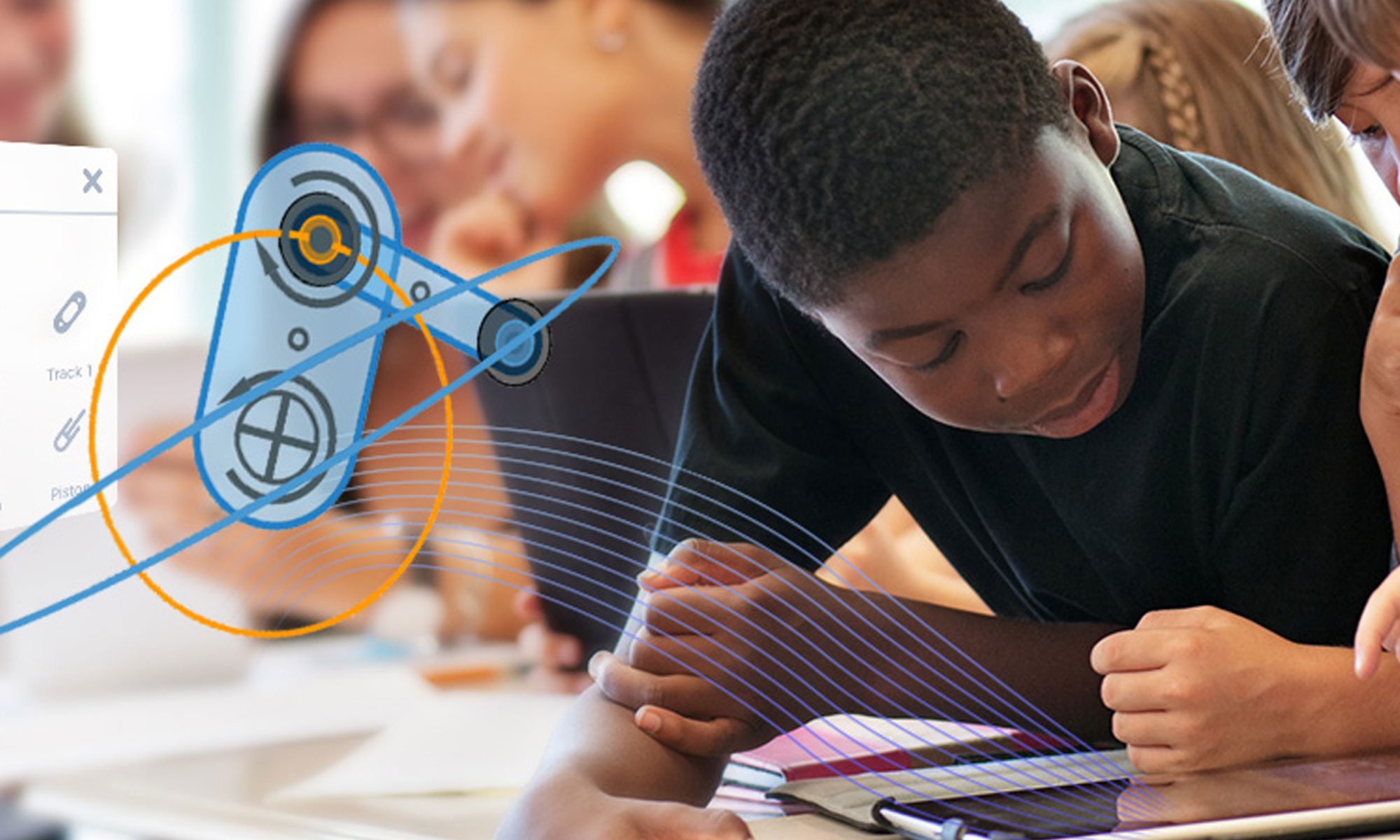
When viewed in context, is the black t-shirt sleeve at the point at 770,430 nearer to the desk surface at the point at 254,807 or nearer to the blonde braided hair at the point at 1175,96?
A: the desk surface at the point at 254,807

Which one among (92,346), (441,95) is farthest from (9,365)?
(441,95)

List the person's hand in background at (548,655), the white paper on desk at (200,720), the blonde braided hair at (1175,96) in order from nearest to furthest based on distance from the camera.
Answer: the white paper on desk at (200,720)
the person's hand in background at (548,655)
the blonde braided hair at (1175,96)

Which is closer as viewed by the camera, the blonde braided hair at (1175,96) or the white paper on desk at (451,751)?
the white paper on desk at (451,751)

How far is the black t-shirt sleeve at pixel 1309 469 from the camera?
0.43 m

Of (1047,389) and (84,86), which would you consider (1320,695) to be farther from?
(84,86)

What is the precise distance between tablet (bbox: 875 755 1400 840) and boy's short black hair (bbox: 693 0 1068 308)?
0.13 metres

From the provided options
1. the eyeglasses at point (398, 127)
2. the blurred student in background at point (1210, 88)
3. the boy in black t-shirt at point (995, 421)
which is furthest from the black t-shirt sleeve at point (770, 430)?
the blurred student in background at point (1210, 88)

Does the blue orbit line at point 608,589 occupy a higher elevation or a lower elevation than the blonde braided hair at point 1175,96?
lower

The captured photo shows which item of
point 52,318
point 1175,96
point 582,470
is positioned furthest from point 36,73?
point 1175,96

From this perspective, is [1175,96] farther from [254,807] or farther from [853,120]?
[254,807]

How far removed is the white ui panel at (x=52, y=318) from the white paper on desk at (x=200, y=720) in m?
0.05

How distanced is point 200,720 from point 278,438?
66mm

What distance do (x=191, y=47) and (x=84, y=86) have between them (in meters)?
0.19

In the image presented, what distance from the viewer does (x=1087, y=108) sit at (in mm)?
432
